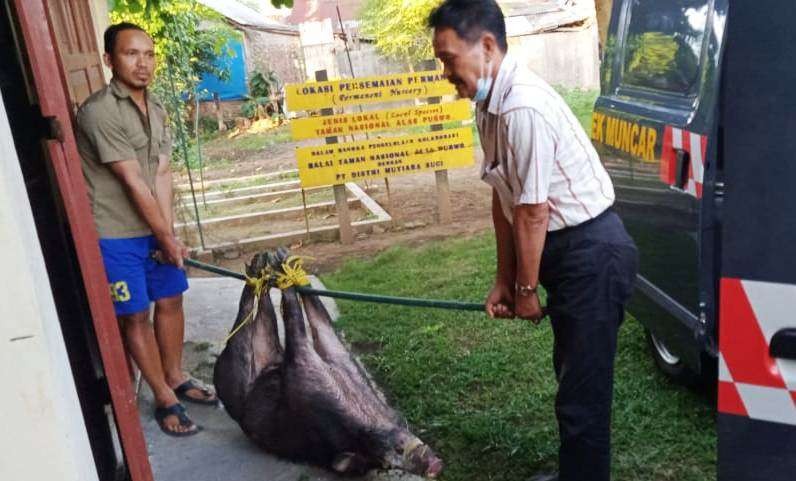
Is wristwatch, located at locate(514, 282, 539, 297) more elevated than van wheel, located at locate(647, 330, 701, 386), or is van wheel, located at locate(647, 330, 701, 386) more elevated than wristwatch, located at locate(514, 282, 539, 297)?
wristwatch, located at locate(514, 282, 539, 297)

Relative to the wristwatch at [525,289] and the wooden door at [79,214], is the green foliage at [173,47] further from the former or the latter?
the wristwatch at [525,289]

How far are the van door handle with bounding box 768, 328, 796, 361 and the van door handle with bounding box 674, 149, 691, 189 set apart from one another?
129 centimetres

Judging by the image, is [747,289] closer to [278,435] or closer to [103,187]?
[278,435]

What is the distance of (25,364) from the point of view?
1274mm

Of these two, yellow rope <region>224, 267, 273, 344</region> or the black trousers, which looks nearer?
the black trousers

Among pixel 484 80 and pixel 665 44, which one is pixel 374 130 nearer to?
pixel 665 44

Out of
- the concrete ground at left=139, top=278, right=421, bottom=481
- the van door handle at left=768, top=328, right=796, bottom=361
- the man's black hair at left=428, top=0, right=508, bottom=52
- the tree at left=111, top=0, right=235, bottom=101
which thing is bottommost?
the concrete ground at left=139, top=278, right=421, bottom=481

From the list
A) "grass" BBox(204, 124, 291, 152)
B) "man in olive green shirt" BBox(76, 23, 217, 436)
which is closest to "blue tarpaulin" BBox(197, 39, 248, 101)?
"grass" BBox(204, 124, 291, 152)

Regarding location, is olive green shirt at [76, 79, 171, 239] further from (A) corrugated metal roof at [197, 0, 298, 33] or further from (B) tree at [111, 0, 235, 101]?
(A) corrugated metal roof at [197, 0, 298, 33]

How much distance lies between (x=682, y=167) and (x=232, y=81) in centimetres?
1865

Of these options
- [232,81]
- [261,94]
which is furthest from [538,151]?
[232,81]

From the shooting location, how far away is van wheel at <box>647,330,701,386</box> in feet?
10.8

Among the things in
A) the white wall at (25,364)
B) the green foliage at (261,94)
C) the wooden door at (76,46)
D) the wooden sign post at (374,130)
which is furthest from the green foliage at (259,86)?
the white wall at (25,364)

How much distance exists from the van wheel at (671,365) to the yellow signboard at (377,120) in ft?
14.5
